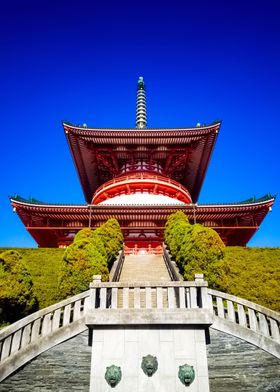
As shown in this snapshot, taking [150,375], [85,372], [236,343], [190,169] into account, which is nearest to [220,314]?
[236,343]

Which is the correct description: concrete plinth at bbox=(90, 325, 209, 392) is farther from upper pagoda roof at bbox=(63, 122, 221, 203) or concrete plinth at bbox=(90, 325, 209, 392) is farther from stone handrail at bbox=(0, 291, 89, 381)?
upper pagoda roof at bbox=(63, 122, 221, 203)

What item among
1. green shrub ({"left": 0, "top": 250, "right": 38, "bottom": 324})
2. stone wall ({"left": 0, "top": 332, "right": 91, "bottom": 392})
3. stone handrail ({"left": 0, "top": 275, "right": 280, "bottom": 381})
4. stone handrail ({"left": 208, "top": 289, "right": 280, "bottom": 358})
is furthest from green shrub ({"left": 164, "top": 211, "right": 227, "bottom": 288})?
green shrub ({"left": 0, "top": 250, "right": 38, "bottom": 324})

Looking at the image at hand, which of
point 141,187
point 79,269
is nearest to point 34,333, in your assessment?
point 79,269

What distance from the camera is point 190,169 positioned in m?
34.8

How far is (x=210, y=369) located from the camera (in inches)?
338

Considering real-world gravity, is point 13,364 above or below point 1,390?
above

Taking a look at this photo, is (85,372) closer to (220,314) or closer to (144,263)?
(220,314)

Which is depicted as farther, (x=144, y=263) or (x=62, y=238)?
(x=62, y=238)

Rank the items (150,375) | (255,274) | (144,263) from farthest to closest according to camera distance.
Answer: (144,263) < (255,274) < (150,375)

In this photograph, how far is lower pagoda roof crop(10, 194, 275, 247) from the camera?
982 inches

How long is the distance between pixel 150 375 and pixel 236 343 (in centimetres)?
250

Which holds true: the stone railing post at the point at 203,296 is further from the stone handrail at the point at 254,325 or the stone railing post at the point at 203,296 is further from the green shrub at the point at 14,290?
the green shrub at the point at 14,290

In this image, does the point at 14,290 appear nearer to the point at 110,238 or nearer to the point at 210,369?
the point at 210,369

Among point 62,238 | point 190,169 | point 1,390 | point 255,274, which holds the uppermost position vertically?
point 190,169
